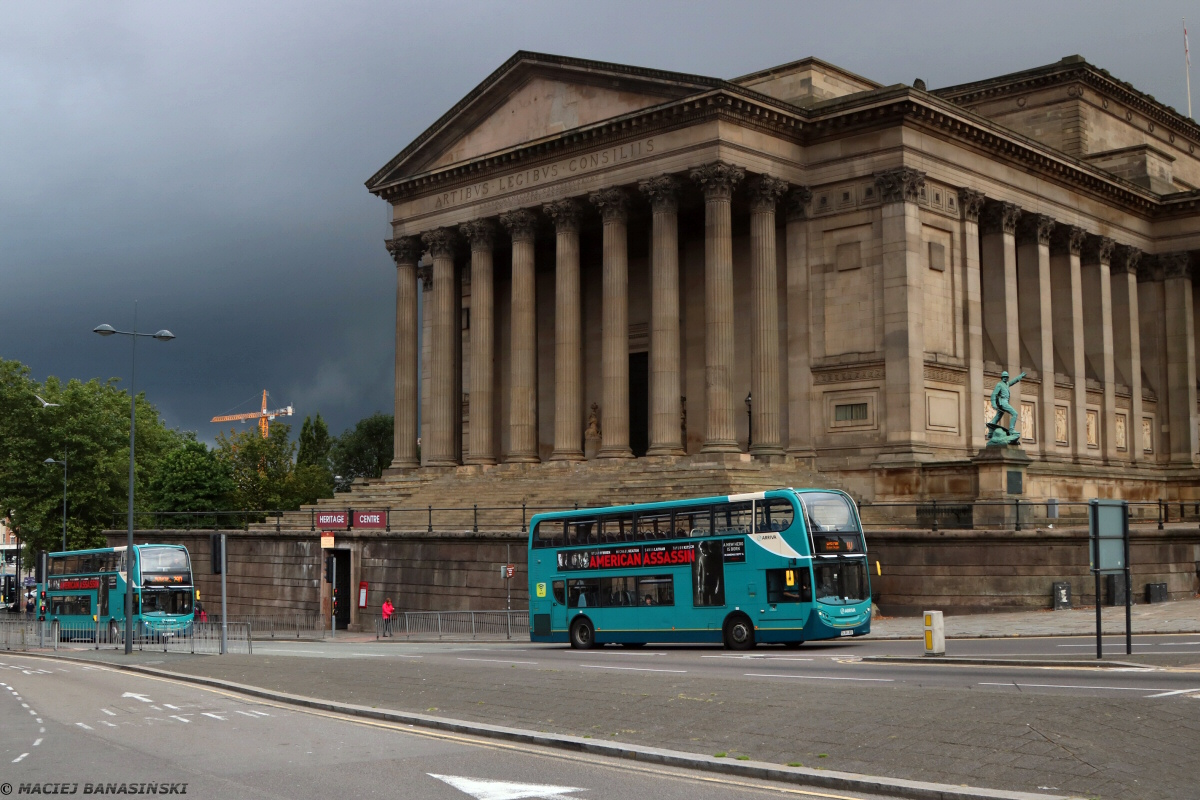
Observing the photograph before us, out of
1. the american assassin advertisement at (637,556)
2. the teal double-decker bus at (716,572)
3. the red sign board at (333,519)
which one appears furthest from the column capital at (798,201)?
the american assassin advertisement at (637,556)

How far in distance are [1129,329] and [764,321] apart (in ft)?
81.8

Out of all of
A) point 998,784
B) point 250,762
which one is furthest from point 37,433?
point 998,784

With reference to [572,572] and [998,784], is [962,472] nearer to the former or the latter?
[572,572]

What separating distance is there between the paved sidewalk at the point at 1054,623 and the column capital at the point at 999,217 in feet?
71.9

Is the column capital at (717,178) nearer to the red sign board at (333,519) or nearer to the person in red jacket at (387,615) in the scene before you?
the red sign board at (333,519)

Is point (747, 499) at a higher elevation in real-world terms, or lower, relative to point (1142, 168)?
lower

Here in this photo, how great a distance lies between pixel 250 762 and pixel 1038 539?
29578 mm

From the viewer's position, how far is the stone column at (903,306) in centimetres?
5128

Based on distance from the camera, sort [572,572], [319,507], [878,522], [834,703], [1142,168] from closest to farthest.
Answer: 1. [834,703]
2. [572,572]
3. [878,522]
4. [319,507]
5. [1142,168]

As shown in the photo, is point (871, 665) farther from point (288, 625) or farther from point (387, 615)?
point (288, 625)

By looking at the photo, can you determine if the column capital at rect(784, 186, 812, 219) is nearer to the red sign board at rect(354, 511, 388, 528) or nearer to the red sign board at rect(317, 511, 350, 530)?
the red sign board at rect(354, 511, 388, 528)

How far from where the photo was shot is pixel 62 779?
1473 cm

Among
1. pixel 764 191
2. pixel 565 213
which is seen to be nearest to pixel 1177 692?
pixel 764 191

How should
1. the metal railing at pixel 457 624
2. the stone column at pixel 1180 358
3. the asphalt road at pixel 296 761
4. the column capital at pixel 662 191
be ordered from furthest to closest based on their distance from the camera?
the stone column at pixel 1180 358
the column capital at pixel 662 191
the metal railing at pixel 457 624
the asphalt road at pixel 296 761
